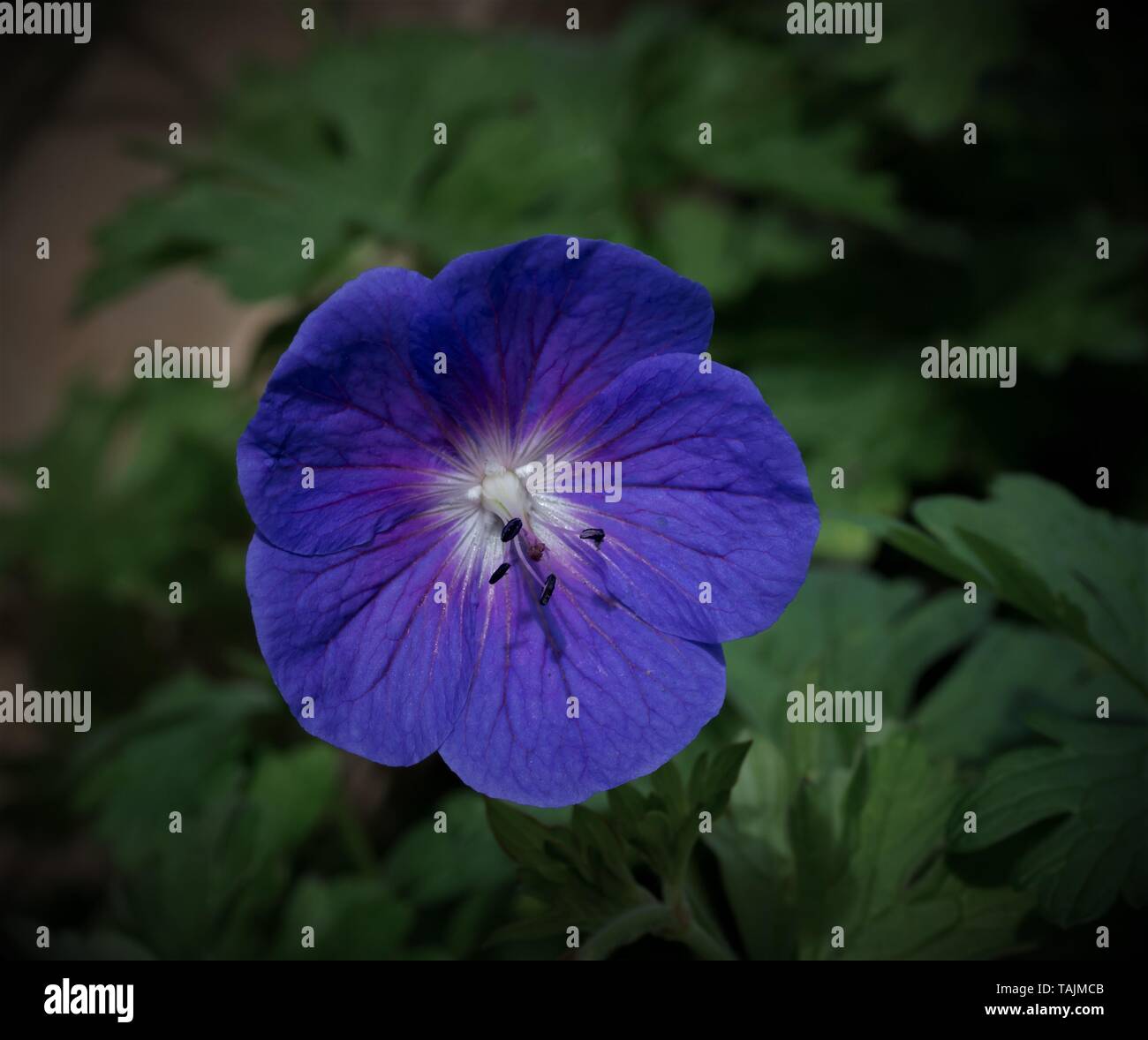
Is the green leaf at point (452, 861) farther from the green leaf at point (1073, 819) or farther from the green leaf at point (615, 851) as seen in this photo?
the green leaf at point (1073, 819)

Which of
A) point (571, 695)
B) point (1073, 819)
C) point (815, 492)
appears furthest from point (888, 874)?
point (815, 492)

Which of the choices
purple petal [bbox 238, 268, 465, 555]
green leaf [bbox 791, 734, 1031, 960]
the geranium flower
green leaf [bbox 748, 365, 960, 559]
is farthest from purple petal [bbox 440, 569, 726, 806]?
green leaf [bbox 748, 365, 960, 559]

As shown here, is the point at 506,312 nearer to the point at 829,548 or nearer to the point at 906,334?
the point at 829,548

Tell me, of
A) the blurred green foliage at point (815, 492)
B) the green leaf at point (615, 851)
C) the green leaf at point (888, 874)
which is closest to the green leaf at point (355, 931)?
the blurred green foliage at point (815, 492)

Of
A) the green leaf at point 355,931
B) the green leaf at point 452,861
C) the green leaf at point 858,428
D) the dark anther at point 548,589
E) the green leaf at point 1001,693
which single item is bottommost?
the green leaf at point 355,931

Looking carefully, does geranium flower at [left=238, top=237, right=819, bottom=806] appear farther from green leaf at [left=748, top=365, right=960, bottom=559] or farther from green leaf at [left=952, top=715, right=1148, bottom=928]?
green leaf at [left=748, top=365, right=960, bottom=559]

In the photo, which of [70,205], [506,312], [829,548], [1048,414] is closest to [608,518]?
[506,312]

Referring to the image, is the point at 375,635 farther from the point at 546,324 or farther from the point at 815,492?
the point at 815,492
